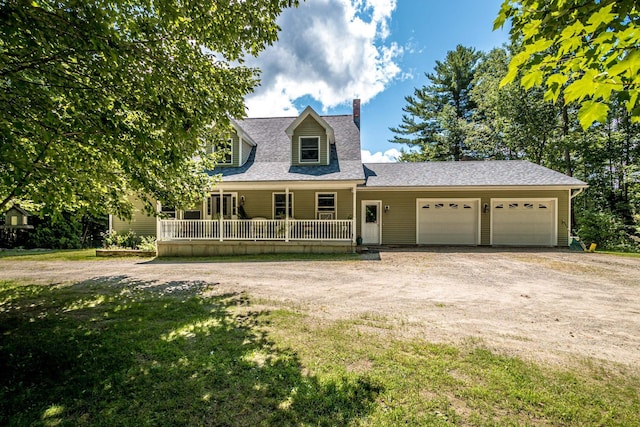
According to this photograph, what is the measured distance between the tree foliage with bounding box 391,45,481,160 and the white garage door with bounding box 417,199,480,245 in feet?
45.6

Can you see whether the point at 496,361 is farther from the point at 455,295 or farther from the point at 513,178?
the point at 513,178

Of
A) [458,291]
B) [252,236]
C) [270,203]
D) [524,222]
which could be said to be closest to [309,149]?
[270,203]

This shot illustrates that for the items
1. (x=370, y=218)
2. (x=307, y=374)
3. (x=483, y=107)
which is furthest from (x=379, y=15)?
(x=483, y=107)

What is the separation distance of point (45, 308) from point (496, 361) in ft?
23.0

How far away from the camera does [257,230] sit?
12273mm

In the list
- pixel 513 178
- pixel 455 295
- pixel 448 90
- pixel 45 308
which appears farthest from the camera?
pixel 448 90

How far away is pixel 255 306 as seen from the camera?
5168 millimetres

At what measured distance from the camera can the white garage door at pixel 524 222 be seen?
13836mm

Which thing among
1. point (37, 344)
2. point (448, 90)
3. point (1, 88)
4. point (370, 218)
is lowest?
point (37, 344)

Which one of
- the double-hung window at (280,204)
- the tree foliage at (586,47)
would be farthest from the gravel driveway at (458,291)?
the double-hung window at (280,204)

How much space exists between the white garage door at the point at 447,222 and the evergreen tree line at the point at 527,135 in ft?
17.4

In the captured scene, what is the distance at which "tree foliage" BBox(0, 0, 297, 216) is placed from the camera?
304 cm

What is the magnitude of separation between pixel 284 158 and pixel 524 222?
12.1m

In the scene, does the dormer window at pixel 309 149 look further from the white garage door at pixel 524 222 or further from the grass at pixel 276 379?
the grass at pixel 276 379
